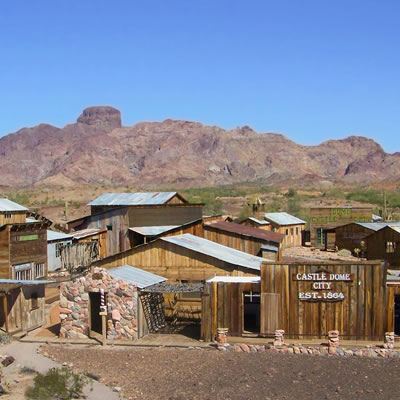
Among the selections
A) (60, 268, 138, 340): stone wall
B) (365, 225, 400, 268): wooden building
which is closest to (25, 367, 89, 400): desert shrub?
(60, 268, 138, 340): stone wall

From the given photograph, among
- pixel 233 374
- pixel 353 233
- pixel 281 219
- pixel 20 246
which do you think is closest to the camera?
pixel 233 374

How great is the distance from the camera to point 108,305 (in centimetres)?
1944

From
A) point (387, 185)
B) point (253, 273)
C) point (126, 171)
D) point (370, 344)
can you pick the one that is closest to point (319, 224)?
point (253, 273)

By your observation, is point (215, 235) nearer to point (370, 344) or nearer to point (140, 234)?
point (140, 234)

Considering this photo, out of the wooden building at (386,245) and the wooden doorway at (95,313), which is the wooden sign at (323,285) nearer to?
the wooden doorway at (95,313)

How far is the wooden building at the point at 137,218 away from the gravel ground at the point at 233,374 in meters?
16.1

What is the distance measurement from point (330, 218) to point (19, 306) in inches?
1360

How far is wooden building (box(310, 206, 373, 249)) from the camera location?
50656 mm

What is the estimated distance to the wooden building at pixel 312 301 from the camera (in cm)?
1841

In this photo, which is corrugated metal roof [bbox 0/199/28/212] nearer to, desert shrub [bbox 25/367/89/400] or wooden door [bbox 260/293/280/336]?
wooden door [bbox 260/293/280/336]

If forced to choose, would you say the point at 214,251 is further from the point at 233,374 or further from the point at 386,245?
the point at 386,245

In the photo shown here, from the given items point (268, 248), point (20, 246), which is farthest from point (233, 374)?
point (20, 246)

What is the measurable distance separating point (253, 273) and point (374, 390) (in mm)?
8183

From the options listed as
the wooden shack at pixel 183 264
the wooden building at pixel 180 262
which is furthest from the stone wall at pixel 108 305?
the wooden building at pixel 180 262
